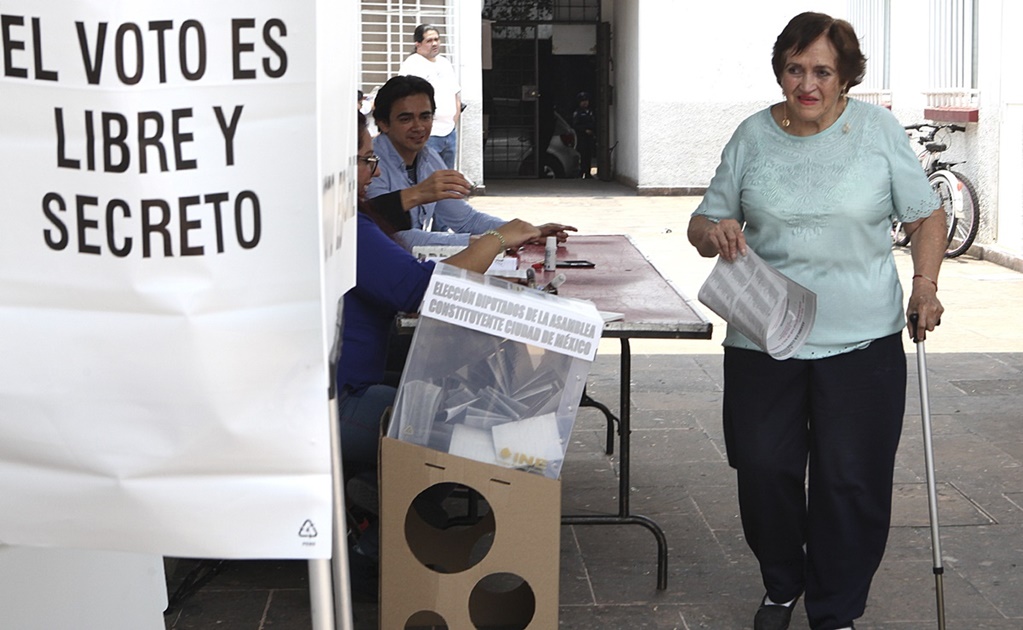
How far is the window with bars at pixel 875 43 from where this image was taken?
1389cm

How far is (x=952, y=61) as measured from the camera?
11.8m

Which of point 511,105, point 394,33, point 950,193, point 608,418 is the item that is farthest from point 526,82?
point 608,418

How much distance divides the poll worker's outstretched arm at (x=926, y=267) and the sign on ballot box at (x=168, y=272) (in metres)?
1.92

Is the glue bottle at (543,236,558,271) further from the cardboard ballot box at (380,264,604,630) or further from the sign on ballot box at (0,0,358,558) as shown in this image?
the sign on ballot box at (0,0,358,558)

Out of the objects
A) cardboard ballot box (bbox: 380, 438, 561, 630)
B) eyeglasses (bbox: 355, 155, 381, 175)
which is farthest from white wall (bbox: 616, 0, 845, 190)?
cardboard ballot box (bbox: 380, 438, 561, 630)

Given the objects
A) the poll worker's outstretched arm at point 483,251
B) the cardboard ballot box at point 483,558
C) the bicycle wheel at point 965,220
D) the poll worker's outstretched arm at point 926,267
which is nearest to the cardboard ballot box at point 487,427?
the cardboard ballot box at point 483,558

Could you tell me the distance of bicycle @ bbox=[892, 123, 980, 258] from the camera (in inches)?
423

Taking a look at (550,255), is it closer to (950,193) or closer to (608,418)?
(608,418)

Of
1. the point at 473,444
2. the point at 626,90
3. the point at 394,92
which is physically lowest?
the point at 473,444

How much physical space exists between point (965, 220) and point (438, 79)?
213 inches

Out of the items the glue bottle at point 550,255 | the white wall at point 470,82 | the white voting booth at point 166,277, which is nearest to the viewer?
the white voting booth at point 166,277

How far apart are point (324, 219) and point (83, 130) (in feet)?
1.13

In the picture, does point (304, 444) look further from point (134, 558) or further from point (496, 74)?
point (496, 74)

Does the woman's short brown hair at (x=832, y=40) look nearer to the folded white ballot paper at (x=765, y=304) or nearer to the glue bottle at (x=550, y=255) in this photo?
the folded white ballot paper at (x=765, y=304)
